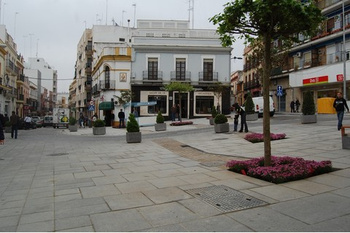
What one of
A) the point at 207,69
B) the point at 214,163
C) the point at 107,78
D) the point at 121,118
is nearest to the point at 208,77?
the point at 207,69

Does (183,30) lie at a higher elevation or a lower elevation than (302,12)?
higher

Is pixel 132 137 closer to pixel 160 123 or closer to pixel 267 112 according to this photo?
pixel 160 123

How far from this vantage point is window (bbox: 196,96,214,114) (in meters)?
34.5

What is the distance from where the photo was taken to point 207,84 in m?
34.5

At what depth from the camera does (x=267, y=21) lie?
6312 mm

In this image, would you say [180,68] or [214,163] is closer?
[214,163]

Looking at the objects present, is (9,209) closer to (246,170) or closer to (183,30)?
(246,170)

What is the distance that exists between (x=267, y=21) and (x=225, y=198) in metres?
3.85

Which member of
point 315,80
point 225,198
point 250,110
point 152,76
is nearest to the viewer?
point 225,198

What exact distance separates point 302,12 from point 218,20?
5.61 feet

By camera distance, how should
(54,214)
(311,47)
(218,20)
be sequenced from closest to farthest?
1. (54,214)
2. (218,20)
3. (311,47)

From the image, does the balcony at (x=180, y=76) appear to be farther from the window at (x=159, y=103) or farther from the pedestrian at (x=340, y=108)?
the pedestrian at (x=340, y=108)

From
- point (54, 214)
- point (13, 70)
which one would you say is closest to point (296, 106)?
point (54, 214)

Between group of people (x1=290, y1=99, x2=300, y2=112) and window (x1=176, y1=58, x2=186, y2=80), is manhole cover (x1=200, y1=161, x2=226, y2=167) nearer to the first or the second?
window (x1=176, y1=58, x2=186, y2=80)
